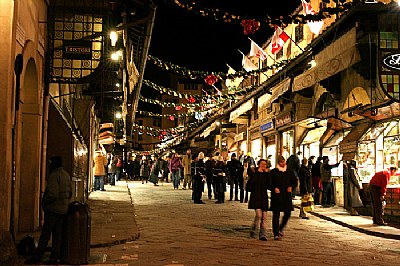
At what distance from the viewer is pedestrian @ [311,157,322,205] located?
2069cm

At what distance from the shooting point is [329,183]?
820 inches

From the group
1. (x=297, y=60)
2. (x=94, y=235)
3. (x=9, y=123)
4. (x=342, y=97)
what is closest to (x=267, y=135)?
(x=297, y=60)

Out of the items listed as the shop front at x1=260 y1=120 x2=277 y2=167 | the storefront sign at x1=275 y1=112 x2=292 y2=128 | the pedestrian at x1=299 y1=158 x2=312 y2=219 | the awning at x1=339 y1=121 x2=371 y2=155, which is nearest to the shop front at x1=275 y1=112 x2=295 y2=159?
the storefront sign at x1=275 y1=112 x2=292 y2=128

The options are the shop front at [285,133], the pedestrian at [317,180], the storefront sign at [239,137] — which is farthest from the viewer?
the storefront sign at [239,137]

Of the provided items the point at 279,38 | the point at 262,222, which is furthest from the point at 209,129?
the point at 262,222

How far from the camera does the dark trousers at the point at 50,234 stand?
8.99 metres

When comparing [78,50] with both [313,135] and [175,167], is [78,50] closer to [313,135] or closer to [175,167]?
[313,135]

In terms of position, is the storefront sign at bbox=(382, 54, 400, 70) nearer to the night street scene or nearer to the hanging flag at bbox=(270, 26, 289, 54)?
the night street scene

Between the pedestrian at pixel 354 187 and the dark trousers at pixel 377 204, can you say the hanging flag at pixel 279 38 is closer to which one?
the pedestrian at pixel 354 187

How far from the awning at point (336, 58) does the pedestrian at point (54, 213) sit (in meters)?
10.9

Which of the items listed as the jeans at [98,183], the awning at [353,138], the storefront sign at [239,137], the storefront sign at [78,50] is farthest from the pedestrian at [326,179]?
the storefront sign at [239,137]

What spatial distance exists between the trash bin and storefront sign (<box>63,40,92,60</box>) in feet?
14.4

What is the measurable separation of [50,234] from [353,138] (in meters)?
12.6

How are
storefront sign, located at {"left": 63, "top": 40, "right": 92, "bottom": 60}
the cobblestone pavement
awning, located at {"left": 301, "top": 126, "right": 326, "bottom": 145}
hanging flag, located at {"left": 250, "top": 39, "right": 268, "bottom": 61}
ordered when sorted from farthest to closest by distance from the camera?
hanging flag, located at {"left": 250, "top": 39, "right": 268, "bottom": 61} → awning, located at {"left": 301, "top": 126, "right": 326, "bottom": 145} → storefront sign, located at {"left": 63, "top": 40, "right": 92, "bottom": 60} → the cobblestone pavement
